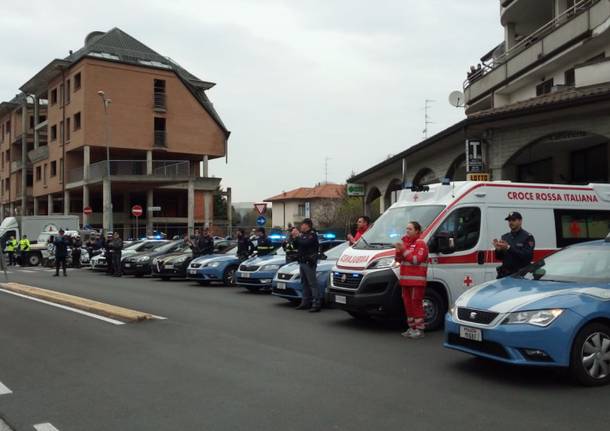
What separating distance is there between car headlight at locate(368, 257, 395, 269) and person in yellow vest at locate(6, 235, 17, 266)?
2695 centimetres

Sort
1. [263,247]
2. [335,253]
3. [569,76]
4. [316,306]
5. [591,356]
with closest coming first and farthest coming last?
1. [591,356]
2. [316,306]
3. [335,253]
4. [263,247]
5. [569,76]

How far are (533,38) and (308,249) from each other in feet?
51.1

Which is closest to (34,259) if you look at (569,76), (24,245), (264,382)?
(24,245)

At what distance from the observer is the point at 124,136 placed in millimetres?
46750

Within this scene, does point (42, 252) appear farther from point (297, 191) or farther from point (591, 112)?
point (297, 191)

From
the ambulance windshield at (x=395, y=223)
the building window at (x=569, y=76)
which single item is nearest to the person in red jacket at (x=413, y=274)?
the ambulance windshield at (x=395, y=223)

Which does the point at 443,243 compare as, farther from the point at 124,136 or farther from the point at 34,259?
the point at 124,136

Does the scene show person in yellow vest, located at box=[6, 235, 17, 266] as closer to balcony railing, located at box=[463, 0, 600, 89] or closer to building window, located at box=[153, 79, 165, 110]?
building window, located at box=[153, 79, 165, 110]

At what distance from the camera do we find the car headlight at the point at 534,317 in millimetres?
5910

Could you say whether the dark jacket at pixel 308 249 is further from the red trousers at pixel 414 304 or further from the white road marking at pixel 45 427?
the white road marking at pixel 45 427

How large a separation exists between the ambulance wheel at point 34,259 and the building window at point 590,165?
25.4 metres

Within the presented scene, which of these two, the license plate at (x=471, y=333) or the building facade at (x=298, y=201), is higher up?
the building facade at (x=298, y=201)

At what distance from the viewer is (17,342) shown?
8.58 m

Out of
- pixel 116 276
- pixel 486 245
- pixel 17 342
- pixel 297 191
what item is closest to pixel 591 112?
pixel 486 245
